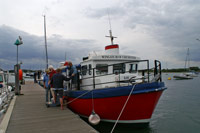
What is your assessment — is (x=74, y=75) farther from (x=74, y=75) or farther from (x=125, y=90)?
(x=125, y=90)

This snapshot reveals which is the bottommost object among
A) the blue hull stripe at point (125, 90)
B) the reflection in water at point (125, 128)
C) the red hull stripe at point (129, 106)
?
the reflection in water at point (125, 128)

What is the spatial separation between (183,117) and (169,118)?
92 cm

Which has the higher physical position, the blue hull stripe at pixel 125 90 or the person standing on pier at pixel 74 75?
the person standing on pier at pixel 74 75

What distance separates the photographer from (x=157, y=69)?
6438 millimetres

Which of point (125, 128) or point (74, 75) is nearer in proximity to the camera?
point (125, 128)

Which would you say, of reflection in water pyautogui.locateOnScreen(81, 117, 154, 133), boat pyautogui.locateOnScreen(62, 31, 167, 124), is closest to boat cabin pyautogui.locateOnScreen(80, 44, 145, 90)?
boat pyautogui.locateOnScreen(62, 31, 167, 124)

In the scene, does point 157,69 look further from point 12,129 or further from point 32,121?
point 12,129

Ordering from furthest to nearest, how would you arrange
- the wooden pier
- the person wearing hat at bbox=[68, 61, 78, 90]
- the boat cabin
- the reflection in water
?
the boat cabin → the person wearing hat at bbox=[68, 61, 78, 90] → the reflection in water → the wooden pier

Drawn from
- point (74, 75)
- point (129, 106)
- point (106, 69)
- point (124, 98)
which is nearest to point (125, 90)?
point (124, 98)

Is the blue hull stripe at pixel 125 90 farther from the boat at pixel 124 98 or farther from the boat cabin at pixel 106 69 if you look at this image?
the boat cabin at pixel 106 69

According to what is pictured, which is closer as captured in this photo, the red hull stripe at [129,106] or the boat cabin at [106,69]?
the red hull stripe at [129,106]

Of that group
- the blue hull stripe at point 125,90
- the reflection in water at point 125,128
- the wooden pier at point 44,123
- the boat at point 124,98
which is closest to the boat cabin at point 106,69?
the boat at point 124,98

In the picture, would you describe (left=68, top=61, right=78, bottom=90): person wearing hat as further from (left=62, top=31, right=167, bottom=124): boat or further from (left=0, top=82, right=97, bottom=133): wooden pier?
(left=0, top=82, right=97, bottom=133): wooden pier

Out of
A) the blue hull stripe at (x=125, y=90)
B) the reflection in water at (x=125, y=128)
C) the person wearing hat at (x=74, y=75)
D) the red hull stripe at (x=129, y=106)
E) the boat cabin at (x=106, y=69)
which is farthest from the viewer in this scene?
the boat cabin at (x=106, y=69)
